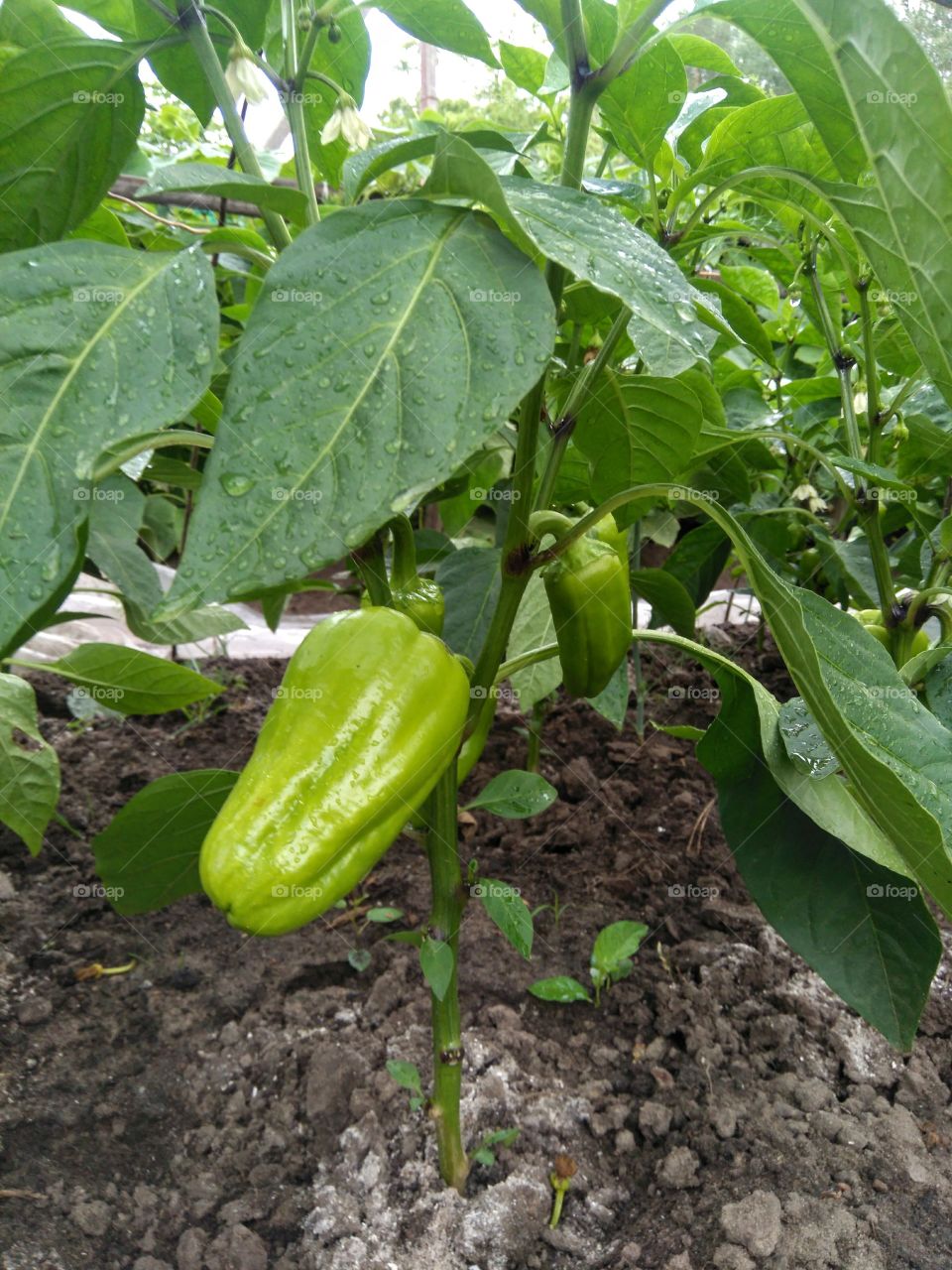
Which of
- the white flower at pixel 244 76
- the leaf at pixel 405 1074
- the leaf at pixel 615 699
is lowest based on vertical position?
the leaf at pixel 405 1074

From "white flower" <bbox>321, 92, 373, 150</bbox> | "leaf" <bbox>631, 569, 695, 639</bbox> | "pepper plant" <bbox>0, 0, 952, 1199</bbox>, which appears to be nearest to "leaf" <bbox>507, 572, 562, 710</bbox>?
"pepper plant" <bbox>0, 0, 952, 1199</bbox>

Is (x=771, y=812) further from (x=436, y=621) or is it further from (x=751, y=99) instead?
(x=751, y=99)

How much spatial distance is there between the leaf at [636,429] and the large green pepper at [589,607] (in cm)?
13

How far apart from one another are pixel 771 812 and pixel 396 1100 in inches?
18.6

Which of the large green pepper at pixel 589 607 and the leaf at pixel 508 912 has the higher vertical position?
the large green pepper at pixel 589 607

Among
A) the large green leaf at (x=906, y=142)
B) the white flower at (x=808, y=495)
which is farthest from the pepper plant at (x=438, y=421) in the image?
the white flower at (x=808, y=495)

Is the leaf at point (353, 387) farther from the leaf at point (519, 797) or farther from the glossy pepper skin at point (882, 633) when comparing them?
the glossy pepper skin at point (882, 633)

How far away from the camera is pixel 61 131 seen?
2.11ft

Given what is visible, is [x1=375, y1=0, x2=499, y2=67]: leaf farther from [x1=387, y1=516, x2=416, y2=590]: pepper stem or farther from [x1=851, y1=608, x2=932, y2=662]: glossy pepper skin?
[x1=851, y1=608, x2=932, y2=662]: glossy pepper skin

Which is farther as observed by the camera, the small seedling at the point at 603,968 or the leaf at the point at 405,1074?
the small seedling at the point at 603,968

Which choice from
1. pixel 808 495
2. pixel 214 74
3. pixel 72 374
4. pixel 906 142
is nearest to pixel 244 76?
pixel 214 74

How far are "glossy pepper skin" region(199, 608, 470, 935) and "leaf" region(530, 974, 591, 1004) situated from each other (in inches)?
18.7

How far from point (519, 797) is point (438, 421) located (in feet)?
1.44

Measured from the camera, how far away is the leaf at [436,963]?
2.32ft
